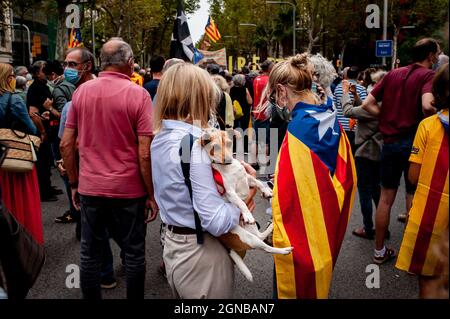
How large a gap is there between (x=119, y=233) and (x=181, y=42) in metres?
6.08

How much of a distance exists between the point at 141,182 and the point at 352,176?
4.60ft

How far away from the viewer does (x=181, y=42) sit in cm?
916

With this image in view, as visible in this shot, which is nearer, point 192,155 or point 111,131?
point 192,155

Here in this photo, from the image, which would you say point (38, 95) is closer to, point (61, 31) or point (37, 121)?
point (37, 121)

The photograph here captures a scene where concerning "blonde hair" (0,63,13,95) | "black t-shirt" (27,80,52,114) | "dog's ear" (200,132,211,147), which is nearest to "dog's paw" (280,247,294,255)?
"dog's ear" (200,132,211,147)

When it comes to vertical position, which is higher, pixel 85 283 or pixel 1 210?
pixel 1 210

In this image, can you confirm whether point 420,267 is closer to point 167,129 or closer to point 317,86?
point 317,86

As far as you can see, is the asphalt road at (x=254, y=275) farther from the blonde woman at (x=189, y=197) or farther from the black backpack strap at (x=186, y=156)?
the black backpack strap at (x=186, y=156)

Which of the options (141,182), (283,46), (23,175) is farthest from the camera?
(283,46)

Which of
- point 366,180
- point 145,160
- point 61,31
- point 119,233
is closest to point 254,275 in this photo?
point 119,233

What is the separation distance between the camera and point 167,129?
2834 mm

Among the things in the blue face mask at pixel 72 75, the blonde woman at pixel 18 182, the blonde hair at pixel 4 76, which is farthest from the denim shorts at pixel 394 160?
the blonde hair at pixel 4 76

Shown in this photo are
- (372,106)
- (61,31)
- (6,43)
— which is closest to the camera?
(372,106)
